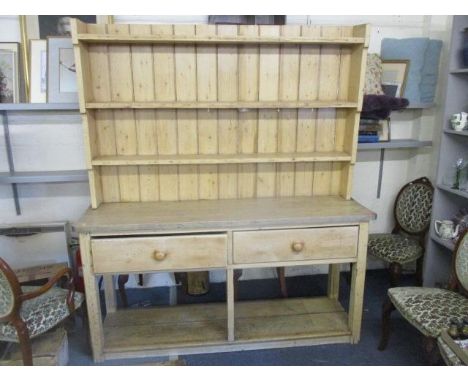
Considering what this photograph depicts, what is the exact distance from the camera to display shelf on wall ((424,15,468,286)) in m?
2.31

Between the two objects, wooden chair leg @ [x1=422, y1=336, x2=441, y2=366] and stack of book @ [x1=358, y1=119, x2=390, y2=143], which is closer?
wooden chair leg @ [x1=422, y1=336, x2=441, y2=366]

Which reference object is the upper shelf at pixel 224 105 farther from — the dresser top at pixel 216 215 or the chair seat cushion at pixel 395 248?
the chair seat cushion at pixel 395 248

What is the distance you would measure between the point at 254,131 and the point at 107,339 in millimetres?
1449

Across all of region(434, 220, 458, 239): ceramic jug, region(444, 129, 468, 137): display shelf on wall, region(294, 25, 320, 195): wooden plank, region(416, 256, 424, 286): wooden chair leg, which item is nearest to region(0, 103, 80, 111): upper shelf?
region(294, 25, 320, 195): wooden plank

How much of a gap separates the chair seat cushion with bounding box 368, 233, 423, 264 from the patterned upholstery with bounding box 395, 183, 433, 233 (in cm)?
11

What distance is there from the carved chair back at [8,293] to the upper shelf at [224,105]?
0.86 meters

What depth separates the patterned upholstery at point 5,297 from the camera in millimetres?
1642

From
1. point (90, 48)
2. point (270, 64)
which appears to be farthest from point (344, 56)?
point (90, 48)

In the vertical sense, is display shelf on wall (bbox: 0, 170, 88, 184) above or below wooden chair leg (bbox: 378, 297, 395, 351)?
above

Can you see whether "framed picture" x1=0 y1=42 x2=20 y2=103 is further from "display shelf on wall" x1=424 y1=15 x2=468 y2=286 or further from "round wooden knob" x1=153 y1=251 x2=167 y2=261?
"display shelf on wall" x1=424 y1=15 x2=468 y2=286

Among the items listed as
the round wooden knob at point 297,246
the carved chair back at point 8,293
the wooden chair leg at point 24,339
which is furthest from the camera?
the round wooden knob at point 297,246

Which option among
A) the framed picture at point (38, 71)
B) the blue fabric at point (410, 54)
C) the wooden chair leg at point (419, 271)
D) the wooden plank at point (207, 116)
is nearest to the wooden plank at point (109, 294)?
the wooden plank at point (207, 116)

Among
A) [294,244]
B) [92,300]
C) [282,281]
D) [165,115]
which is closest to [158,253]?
[92,300]

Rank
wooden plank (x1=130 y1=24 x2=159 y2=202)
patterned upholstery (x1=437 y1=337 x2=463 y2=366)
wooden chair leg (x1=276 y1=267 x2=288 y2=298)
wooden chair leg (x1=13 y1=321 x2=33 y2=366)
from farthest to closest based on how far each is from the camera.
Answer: wooden chair leg (x1=276 y1=267 x2=288 y2=298) < wooden plank (x1=130 y1=24 x2=159 y2=202) < wooden chair leg (x1=13 y1=321 x2=33 y2=366) < patterned upholstery (x1=437 y1=337 x2=463 y2=366)
